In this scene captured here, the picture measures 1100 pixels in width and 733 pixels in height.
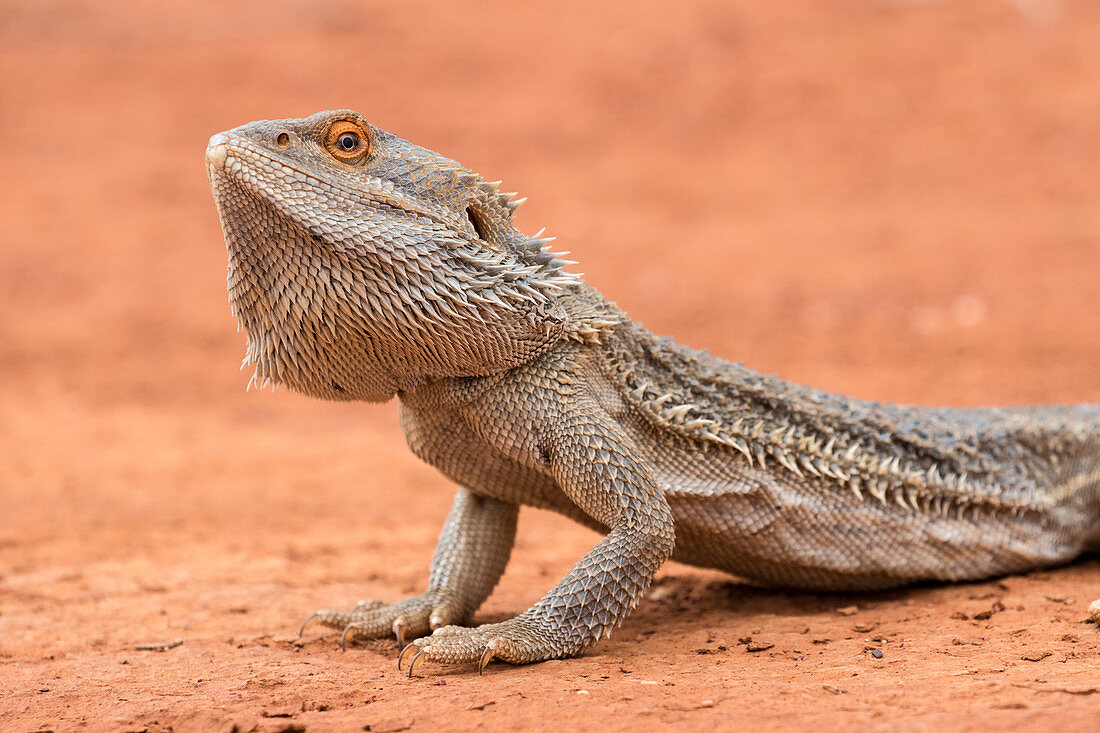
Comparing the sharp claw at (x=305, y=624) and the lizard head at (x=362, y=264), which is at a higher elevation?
the lizard head at (x=362, y=264)

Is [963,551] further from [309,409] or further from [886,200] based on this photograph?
[886,200]

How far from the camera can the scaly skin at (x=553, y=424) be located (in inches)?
157

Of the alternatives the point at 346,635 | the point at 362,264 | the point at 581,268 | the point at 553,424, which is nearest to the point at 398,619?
the point at 346,635

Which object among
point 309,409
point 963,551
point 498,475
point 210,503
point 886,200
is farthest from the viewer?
point 886,200

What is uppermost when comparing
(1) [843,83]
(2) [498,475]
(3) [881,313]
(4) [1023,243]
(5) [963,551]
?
(1) [843,83]

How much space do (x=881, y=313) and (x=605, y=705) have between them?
1052 cm

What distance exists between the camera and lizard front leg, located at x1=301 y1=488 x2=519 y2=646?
485 centimetres

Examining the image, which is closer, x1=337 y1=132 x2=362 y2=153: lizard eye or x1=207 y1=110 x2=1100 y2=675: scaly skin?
x1=207 y1=110 x2=1100 y2=675: scaly skin

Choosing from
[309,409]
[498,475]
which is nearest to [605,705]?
[498,475]

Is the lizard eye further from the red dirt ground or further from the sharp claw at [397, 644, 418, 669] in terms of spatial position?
the red dirt ground

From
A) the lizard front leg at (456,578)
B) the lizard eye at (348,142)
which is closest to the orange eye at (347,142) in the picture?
the lizard eye at (348,142)

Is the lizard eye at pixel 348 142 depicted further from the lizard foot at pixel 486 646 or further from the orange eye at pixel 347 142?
the lizard foot at pixel 486 646

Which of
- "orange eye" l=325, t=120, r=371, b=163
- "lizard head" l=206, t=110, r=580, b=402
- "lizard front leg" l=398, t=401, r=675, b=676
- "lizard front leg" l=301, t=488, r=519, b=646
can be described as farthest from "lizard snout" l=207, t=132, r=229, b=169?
"lizard front leg" l=301, t=488, r=519, b=646

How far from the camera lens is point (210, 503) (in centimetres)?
859
